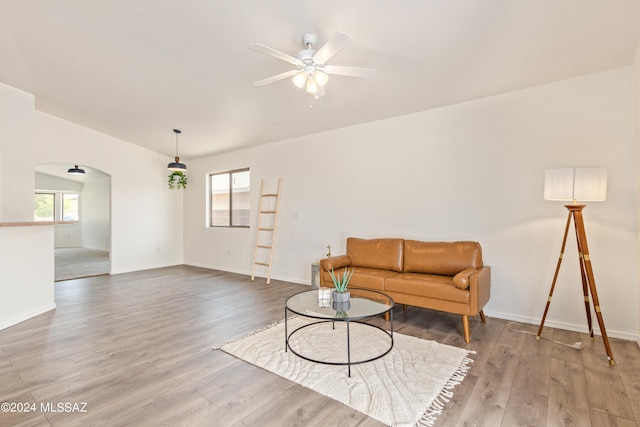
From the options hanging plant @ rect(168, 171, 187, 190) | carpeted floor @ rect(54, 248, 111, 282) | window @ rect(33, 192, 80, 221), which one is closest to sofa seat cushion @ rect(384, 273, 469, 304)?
hanging plant @ rect(168, 171, 187, 190)

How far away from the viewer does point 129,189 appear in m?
6.74

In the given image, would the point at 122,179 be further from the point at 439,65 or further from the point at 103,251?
the point at 439,65

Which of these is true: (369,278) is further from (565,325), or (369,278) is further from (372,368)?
(565,325)

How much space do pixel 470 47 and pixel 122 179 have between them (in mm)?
6723

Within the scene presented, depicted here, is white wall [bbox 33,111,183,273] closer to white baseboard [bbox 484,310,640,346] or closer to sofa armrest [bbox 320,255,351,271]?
sofa armrest [bbox 320,255,351,271]

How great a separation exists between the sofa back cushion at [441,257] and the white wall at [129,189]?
5.84m

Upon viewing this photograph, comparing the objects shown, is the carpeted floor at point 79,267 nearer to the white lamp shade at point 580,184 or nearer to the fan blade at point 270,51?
the fan blade at point 270,51

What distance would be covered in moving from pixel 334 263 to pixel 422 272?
1.08 meters

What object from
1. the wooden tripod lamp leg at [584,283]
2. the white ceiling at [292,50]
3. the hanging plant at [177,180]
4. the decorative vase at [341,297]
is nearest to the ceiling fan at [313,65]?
the white ceiling at [292,50]

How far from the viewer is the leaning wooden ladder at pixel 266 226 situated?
229 inches

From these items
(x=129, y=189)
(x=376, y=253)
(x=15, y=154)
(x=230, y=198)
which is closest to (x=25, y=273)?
(x=15, y=154)

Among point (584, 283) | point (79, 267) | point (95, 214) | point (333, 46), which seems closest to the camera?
point (333, 46)

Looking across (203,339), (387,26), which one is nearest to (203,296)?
(203,339)

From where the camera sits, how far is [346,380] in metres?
2.27
